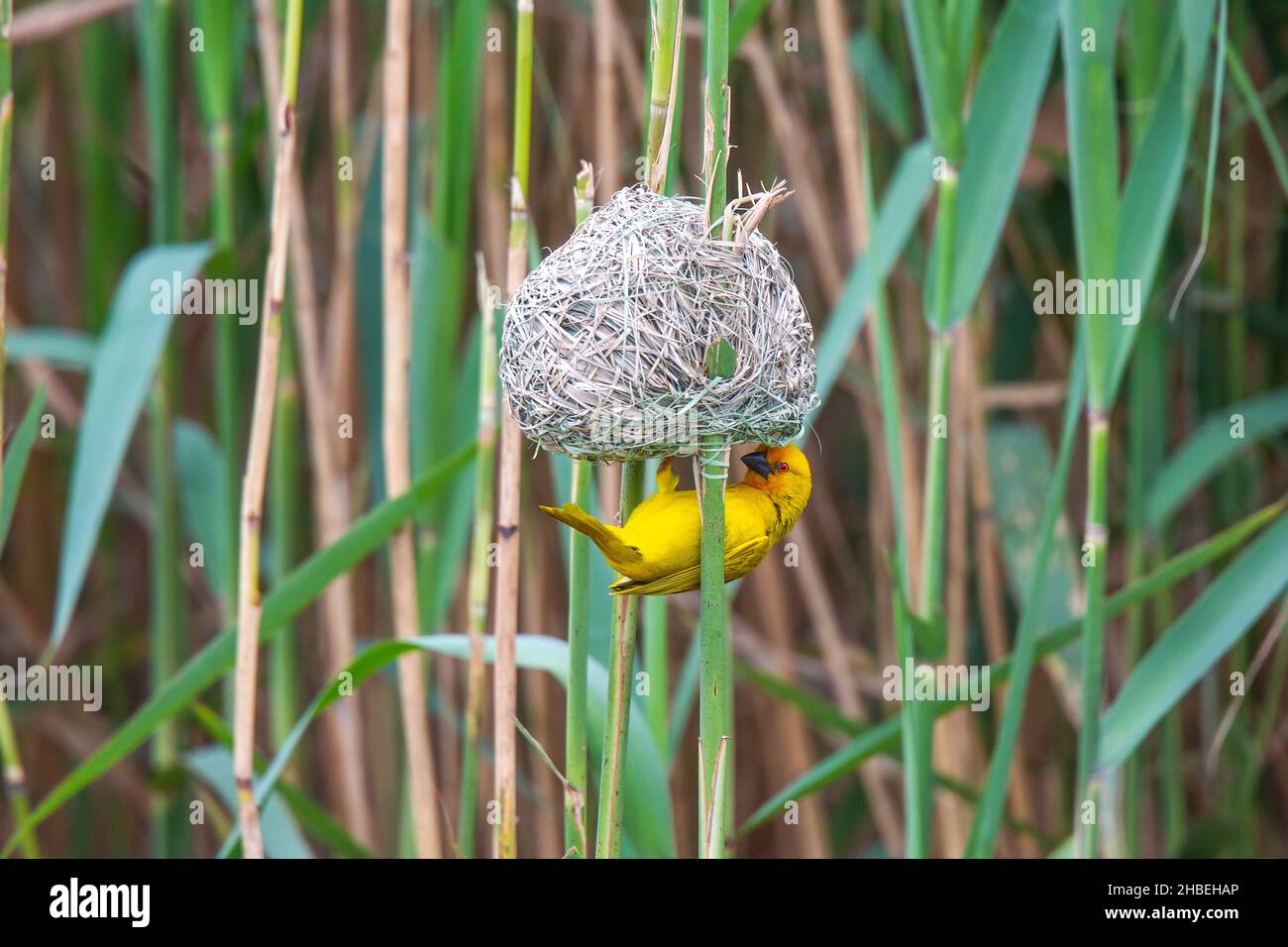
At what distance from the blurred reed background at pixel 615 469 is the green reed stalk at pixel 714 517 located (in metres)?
0.11

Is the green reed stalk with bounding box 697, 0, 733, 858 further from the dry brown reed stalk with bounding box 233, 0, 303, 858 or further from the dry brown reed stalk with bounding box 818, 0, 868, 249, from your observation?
the dry brown reed stalk with bounding box 818, 0, 868, 249

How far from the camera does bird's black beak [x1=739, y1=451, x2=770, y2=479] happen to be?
108 cm

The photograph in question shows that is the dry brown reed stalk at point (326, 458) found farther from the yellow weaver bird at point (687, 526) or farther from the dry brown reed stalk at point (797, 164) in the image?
the yellow weaver bird at point (687, 526)

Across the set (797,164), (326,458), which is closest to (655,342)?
(326,458)

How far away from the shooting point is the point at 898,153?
2.46 metres

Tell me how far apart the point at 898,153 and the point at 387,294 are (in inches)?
51.7

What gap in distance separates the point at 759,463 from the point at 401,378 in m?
0.65

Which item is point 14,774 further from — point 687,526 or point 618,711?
point 687,526

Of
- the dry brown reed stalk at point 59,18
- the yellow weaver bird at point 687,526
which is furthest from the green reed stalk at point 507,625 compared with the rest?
the dry brown reed stalk at point 59,18

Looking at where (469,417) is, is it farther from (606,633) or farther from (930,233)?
(930,233)

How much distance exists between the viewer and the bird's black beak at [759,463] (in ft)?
3.55

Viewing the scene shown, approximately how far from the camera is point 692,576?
0.98 meters

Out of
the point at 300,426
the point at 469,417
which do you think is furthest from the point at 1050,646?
the point at 300,426

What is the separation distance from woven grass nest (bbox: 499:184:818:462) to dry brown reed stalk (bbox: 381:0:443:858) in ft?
1.88
